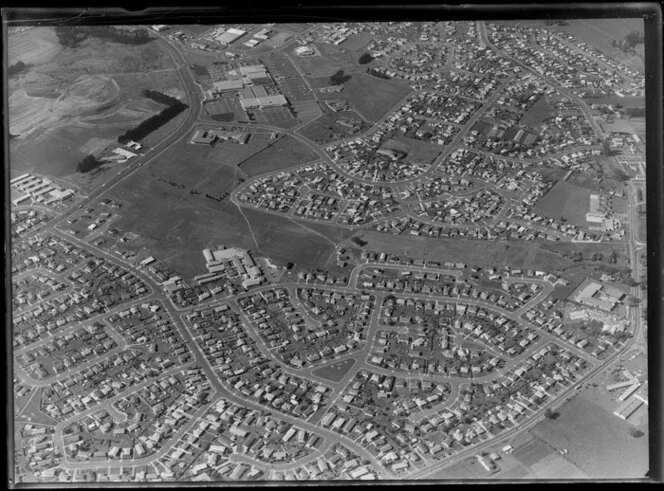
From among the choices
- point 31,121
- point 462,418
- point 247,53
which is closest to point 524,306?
point 462,418

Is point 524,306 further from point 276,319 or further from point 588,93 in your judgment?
point 588,93

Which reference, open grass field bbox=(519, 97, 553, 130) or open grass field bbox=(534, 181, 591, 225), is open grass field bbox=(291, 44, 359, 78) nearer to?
open grass field bbox=(519, 97, 553, 130)

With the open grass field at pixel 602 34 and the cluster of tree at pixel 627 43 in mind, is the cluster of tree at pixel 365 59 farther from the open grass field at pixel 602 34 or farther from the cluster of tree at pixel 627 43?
the cluster of tree at pixel 627 43

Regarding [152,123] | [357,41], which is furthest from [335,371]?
[357,41]

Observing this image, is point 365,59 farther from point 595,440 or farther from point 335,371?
point 595,440

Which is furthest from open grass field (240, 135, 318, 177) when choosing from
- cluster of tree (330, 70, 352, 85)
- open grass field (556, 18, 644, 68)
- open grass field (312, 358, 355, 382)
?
open grass field (556, 18, 644, 68)

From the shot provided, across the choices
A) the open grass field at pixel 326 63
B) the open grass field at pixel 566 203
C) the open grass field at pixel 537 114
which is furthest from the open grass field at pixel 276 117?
the open grass field at pixel 566 203
